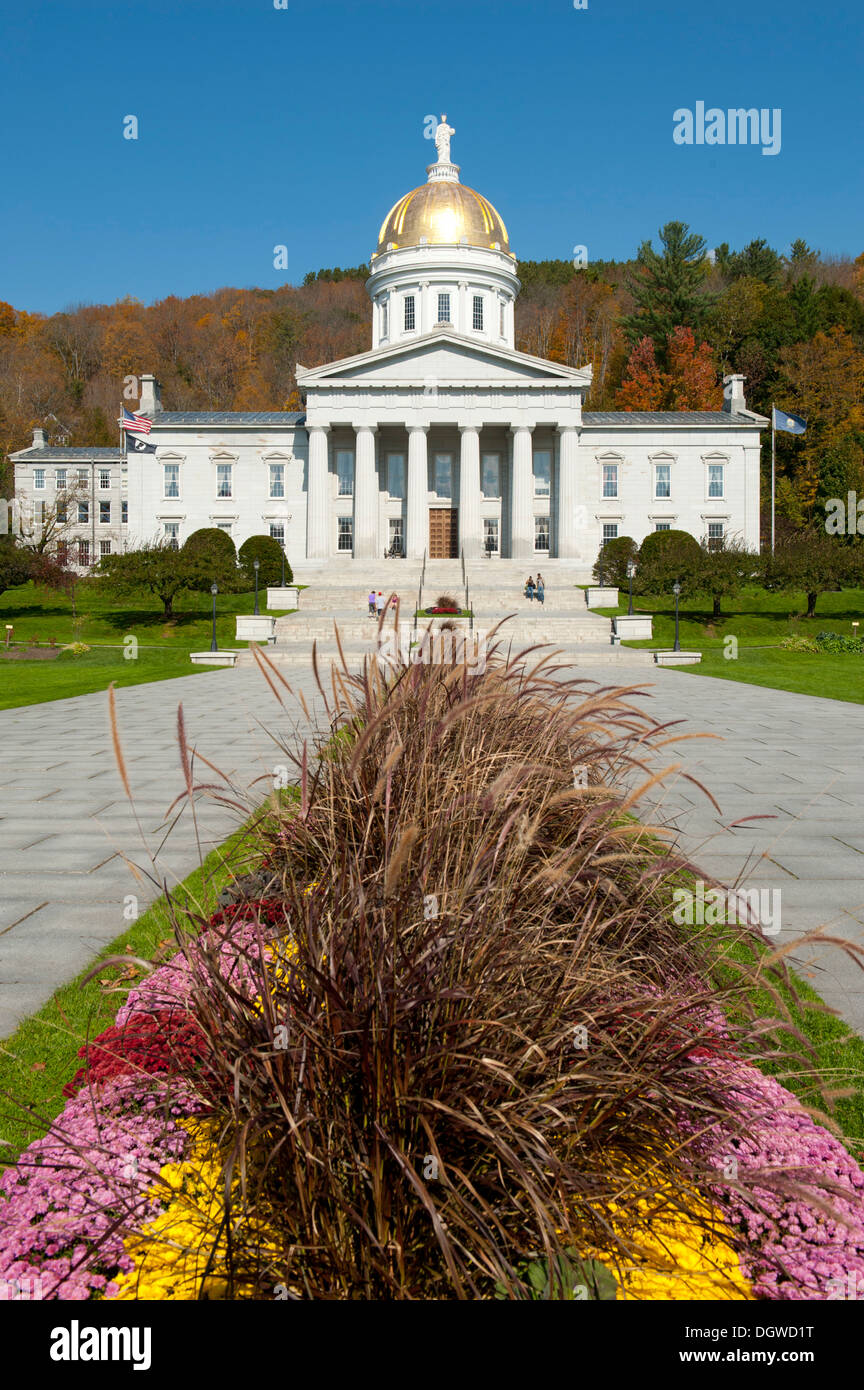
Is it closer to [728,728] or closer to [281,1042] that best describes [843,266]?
[728,728]

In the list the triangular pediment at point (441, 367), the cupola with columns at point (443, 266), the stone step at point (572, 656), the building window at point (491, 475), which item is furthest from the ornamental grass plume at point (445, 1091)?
the cupola with columns at point (443, 266)

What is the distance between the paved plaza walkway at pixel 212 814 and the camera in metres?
4.79

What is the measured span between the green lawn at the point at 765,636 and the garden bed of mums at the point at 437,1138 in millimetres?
15884

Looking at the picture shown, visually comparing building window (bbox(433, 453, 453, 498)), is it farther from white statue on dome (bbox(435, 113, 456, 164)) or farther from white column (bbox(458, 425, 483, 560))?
white statue on dome (bbox(435, 113, 456, 164))

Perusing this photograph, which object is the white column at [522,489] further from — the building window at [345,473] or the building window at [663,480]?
the building window at [345,473]

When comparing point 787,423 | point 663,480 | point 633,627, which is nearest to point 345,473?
point 663,480

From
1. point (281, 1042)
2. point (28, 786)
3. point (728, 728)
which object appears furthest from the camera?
point (728, 728)

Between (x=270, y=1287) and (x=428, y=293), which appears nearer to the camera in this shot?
(x=270, y=1287)

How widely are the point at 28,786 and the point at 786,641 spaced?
25.4 meters

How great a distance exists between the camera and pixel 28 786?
8.92m

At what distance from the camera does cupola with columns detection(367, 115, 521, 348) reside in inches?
2650

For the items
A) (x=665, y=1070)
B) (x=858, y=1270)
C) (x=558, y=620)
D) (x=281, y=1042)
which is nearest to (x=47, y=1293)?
(x=281, y=1042)

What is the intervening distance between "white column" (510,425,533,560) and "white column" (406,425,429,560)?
5.65 metres

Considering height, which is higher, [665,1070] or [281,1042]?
[281,1042]
